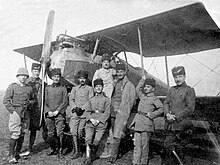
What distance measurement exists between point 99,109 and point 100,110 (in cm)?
3

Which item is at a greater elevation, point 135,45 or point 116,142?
point 135,45

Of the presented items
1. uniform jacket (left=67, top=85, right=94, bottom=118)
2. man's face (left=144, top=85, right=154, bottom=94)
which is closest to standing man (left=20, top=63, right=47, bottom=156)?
uniform jacket (left=67, top=85, right=94, bottom=118)

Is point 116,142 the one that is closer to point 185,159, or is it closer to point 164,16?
point 185,159

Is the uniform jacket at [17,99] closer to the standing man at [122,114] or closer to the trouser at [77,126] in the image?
the trouser at [77,126]

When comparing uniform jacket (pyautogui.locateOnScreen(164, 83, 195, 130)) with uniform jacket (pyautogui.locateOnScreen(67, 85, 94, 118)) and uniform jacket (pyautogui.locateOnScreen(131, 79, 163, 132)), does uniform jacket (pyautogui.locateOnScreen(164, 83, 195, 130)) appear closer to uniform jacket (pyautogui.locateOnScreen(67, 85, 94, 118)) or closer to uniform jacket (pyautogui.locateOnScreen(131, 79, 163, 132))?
uniform jacket (pyautogui.locateOnScreen(131, 79, 163, 132))

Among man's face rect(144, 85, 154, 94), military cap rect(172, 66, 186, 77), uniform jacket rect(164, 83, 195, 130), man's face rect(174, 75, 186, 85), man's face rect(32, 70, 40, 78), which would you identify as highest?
man's face rect(32, 70, 40, 78)

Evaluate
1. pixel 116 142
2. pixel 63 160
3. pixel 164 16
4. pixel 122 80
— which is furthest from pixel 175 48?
pixel 63 160

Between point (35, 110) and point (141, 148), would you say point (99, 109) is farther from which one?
point (35, 110)

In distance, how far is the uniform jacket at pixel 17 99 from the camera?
15.6ft

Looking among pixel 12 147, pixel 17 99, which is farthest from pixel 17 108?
pixel 12 147

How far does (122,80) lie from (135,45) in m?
3.55

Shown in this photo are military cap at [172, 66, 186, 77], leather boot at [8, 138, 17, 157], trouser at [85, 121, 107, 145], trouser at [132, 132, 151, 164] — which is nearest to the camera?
trouser at [132, 132, 151, 164]

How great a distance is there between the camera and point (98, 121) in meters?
4.84

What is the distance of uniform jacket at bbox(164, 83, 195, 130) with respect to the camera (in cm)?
400
